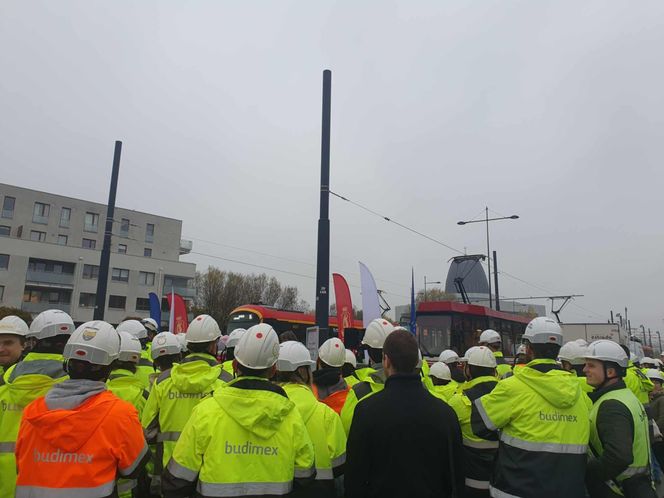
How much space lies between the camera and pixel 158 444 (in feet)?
14.4

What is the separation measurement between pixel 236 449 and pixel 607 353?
3.29m

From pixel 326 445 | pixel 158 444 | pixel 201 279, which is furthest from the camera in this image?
pixel 201 279

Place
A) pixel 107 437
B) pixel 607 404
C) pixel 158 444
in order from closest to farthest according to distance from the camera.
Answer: pixel 107 437 < pixel 607 404 < pixel 158 444

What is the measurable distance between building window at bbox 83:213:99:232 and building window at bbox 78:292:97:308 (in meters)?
10.4

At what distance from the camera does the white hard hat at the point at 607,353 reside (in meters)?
4.09

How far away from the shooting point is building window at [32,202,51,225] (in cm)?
5419

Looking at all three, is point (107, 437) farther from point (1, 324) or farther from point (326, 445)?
point (1, 324)

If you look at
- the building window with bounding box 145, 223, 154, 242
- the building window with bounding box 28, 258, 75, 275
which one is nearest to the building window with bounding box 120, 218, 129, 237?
the building window with bounding box 145, 223, 154, 242

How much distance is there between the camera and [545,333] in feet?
13.3

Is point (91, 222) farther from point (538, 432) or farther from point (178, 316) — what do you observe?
point (538, 432)

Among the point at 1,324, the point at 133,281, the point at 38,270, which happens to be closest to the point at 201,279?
the point at 133,281

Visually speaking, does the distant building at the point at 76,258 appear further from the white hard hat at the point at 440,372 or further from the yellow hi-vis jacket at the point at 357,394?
the yellow hi-vis jacket at the point at 357,394

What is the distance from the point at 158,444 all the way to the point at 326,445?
6.15 ft

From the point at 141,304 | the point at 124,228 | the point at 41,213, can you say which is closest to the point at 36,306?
the point at 141,304
